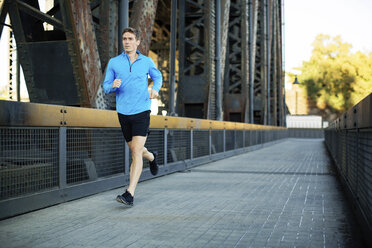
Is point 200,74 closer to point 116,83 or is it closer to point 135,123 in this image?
point 135,123

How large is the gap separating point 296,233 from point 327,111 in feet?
236

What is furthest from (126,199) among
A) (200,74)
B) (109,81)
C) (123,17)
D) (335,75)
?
(335,75)

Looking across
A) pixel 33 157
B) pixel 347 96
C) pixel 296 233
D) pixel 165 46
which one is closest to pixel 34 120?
pixel 33 157

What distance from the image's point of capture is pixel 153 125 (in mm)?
7789

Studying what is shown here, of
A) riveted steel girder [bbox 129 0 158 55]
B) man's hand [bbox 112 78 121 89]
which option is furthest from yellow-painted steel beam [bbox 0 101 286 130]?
riveted steel girder [bbox 129 0 158 55]

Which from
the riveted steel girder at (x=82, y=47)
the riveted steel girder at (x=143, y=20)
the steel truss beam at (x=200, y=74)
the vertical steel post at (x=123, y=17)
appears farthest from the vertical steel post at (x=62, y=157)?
the steel truss beam at (x=200, y=74)

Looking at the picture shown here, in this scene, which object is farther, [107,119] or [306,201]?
[107,119]

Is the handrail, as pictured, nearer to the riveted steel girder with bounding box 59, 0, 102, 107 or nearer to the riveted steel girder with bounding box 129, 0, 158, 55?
the riveted steel girder with bounding box 59, 0, 102, 107

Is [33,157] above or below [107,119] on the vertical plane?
below

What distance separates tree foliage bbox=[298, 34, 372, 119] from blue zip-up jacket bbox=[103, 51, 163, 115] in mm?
63594

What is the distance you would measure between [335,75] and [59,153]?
6640 cm

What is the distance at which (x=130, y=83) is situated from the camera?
517cm

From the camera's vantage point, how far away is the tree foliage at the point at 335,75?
6525cm

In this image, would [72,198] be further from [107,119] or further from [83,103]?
[83,103]
